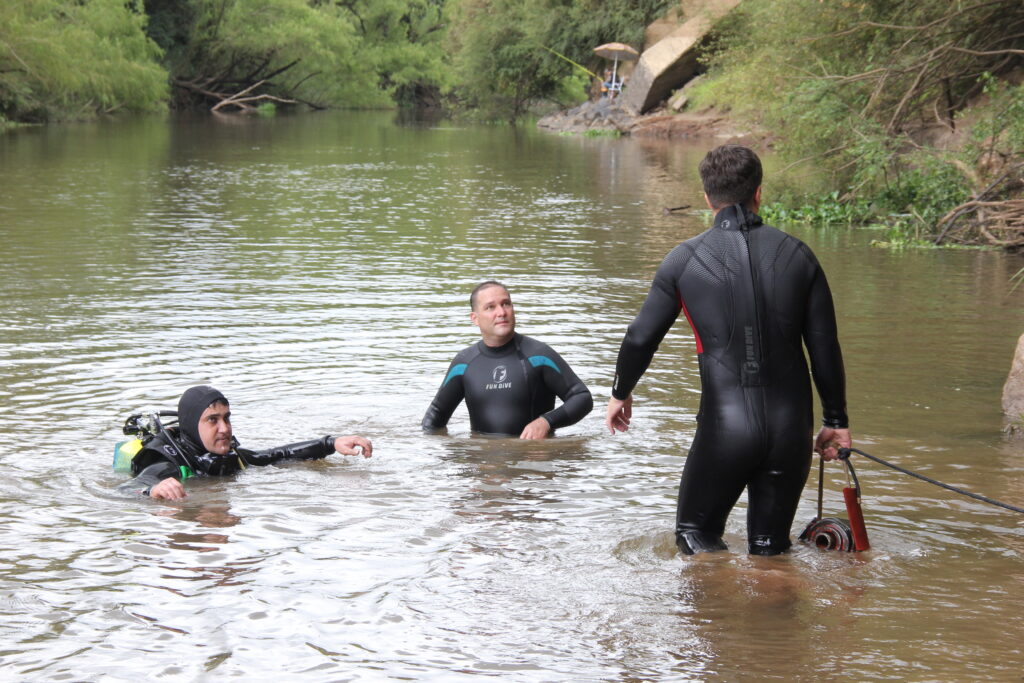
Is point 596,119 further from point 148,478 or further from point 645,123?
point 148,478

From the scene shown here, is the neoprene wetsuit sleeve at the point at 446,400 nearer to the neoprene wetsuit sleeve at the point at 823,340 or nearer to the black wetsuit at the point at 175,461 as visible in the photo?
the black wetsuit at the point at 175,461

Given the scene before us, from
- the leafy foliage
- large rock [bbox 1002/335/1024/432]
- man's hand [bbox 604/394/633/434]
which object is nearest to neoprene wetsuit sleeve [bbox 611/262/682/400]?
man's hand [bbox 604/394/633/434]

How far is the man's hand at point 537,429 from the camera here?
7.86 m

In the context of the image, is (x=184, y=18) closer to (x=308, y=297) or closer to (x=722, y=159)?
(x=308, y=297)

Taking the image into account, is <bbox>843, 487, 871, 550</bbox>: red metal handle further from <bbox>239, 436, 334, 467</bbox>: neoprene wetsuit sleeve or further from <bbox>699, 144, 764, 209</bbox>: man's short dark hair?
<bbox>239, 436, 334, 467</bbox>: neoprene wetsuit sleeve

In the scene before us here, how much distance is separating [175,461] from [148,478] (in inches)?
7.4

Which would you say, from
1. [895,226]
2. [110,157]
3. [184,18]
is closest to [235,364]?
[895,226]

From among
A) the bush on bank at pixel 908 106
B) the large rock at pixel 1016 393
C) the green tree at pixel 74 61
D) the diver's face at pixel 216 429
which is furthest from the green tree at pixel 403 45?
the diver's face at pixel 216 429

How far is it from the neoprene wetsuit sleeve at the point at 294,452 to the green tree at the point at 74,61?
38234 mm

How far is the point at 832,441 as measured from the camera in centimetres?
524

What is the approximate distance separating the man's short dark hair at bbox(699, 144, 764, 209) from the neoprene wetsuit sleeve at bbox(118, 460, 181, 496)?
369 centimetres

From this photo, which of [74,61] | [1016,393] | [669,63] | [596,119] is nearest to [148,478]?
[1016,393]

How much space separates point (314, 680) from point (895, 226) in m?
16.9

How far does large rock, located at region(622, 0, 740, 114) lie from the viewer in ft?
175
